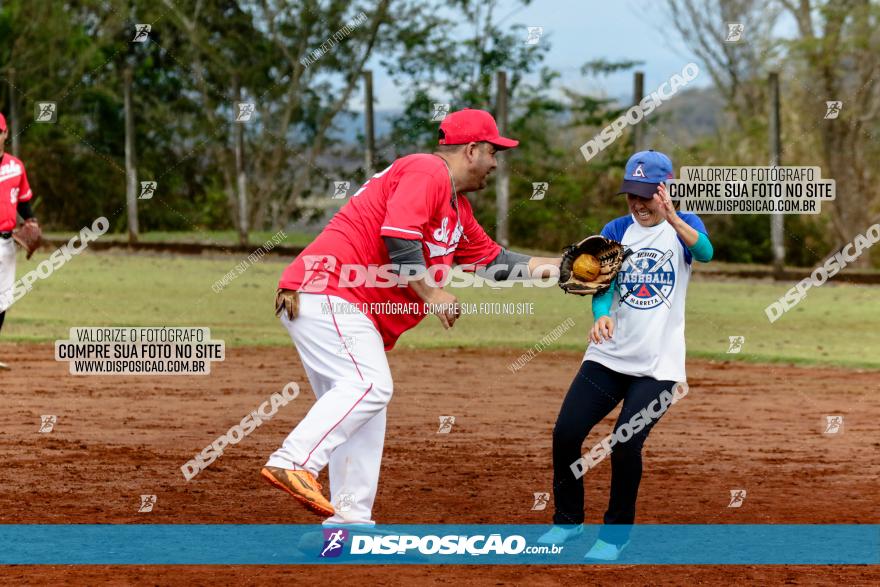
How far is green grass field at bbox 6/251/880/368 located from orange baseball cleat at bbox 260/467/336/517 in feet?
33.0

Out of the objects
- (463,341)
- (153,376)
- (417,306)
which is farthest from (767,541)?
(463,341)

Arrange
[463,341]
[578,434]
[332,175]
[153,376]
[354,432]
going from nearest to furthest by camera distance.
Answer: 1. [354,432]
2. [578,434]
3. [153,376]
4. [463,341]
5. [332,175]

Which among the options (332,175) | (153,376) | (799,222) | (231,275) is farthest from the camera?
(332,175)

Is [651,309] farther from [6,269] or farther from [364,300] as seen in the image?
[6,269]

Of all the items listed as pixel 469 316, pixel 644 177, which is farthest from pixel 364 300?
pixel 469 316

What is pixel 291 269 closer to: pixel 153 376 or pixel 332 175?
pixel 153 376

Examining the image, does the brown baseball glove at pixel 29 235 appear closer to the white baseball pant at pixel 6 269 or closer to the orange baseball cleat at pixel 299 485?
the white baseball pant at pixel 6 269

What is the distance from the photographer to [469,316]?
766 inches

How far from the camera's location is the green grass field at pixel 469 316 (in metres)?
16.2

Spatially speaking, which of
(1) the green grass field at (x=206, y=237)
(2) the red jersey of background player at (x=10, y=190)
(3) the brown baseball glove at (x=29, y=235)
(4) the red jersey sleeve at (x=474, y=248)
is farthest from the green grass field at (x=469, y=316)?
(4) the red jersey sleeve at (x=474, y=248)

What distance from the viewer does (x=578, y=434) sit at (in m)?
6.43

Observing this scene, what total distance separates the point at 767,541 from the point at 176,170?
30.2 metres

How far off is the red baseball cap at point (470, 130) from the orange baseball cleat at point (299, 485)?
1.59m

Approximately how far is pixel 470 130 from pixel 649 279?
1096mm
